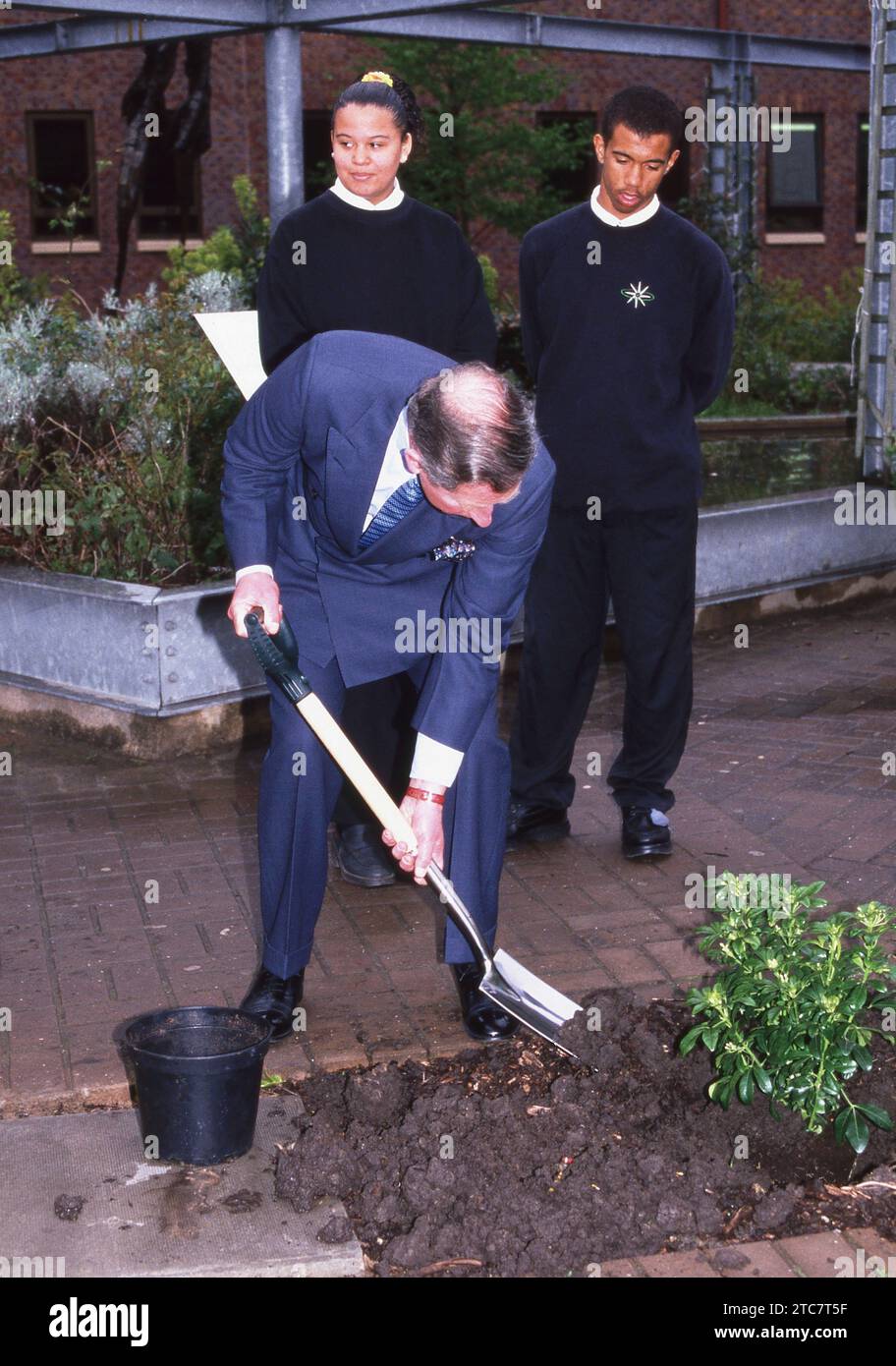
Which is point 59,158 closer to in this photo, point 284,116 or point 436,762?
point 284,116

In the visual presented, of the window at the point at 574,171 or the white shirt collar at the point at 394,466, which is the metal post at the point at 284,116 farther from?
the window at the point at 574,171

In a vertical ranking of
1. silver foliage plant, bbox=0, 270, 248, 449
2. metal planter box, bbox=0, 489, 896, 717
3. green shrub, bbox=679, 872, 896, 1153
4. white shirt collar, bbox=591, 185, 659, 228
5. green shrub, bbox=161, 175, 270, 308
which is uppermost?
green shrub, bbox=161, 175, 270, 308

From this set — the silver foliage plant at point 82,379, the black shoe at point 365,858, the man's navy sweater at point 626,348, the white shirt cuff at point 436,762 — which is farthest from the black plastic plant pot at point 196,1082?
the silver foliage plant at point 82,379

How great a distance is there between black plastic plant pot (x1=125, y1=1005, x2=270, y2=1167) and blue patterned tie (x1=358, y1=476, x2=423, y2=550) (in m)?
1.04

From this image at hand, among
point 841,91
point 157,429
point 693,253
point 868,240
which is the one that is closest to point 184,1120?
point 693,253

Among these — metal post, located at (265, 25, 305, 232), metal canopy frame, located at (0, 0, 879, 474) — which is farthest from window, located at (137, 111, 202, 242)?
metal post, located at (265, 25, 305, 232)

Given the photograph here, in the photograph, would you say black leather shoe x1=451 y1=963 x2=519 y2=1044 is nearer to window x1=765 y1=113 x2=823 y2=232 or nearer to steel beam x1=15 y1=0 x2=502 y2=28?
steel beam x1=15 y1=0 x2=502 y2=28

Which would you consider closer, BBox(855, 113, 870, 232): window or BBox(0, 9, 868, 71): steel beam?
BBox(0, 9, 868, 71): steel beam

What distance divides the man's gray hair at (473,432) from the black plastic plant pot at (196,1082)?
1.18 m

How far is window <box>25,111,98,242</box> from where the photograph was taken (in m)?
22.2

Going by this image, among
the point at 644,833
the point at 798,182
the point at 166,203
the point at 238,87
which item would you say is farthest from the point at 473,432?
the point at 798,182

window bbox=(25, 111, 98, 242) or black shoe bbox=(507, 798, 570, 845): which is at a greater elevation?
window bbox=(25, 111, 98, 242)

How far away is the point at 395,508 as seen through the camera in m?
3.44

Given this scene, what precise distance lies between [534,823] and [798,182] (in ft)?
76.5
